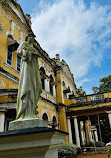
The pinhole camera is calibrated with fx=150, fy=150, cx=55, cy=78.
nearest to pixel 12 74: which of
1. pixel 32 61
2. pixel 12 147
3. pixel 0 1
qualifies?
pixel 0 1

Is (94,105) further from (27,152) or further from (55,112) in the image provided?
(27,152)

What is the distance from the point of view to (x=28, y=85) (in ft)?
8.84

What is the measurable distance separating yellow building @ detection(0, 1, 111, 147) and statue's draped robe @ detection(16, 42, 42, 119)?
4.57 meters

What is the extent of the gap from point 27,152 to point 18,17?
1066cm

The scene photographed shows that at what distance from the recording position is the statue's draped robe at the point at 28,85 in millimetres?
2593

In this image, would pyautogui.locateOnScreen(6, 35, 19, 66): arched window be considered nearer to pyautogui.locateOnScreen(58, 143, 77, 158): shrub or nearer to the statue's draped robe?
pyautogui.locateOnScreen(58, 143, 77, 158): shrub

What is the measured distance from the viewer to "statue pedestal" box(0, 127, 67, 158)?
1.91 m

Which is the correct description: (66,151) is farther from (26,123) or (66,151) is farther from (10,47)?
(26,123)

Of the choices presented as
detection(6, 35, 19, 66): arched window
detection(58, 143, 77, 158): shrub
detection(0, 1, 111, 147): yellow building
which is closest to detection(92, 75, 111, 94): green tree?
detection(0, 1, 111, 147): yellow building

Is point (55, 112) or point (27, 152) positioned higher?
point (55, 112)

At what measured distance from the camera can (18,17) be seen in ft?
35.8

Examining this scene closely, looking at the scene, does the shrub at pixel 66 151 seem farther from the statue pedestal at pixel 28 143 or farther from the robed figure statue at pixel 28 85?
the statue pedestal at pixel 28 143

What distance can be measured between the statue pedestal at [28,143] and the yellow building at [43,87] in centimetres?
496

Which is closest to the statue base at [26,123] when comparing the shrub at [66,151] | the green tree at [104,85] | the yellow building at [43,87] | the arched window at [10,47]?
the yellow building at [43,87]
